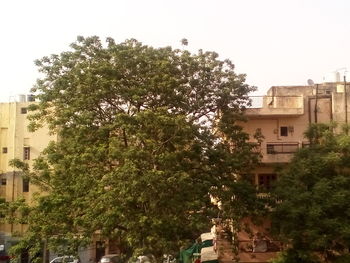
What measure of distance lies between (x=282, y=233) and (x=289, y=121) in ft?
24.9

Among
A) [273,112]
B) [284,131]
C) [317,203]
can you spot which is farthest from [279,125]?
[317,203]

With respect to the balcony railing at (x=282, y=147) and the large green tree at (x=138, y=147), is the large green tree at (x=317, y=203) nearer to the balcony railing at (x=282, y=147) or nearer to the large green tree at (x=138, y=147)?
the large green tree at (x=138, y=147)

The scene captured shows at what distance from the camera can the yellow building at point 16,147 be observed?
44125 millimetres

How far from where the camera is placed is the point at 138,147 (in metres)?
21.2

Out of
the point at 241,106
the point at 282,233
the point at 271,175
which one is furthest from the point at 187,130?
the point at 271,175

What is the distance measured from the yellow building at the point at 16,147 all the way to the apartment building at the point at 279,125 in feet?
71.1

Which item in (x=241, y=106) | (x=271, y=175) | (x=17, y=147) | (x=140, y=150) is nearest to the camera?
(x=140, y=150)

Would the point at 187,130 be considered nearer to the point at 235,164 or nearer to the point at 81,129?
the point at 235,164

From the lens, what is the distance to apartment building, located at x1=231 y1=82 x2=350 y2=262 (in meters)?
26.7

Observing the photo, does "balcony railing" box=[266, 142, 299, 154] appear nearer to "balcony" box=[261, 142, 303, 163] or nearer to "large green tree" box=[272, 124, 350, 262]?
"balcony" box=[261, 142, 303, 163]

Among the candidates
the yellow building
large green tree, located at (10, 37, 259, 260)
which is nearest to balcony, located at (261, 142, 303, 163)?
large green tree, located at (10, 37, 259, 260)

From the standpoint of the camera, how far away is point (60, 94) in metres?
23.4

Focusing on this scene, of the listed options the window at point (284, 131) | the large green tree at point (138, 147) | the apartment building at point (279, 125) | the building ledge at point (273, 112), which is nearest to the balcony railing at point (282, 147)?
the apartment building at point (279, 125)

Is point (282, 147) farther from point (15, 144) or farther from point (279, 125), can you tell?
point (15, 144)
